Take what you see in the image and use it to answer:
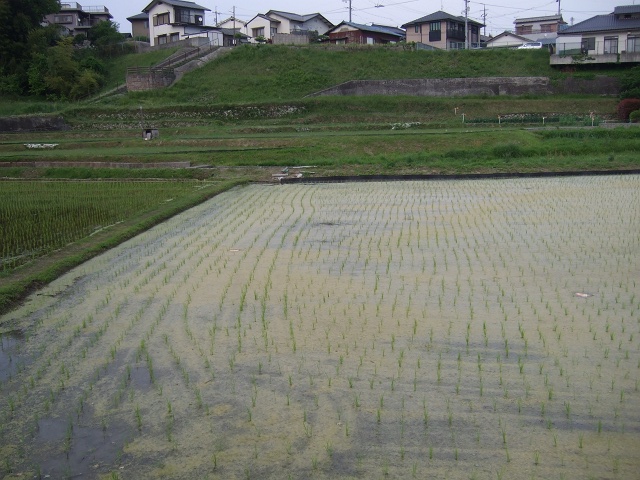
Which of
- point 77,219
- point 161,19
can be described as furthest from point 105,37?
point 77,219

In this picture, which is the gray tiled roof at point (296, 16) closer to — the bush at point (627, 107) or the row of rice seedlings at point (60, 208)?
the bush at point (627, 107)

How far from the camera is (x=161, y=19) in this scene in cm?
4556

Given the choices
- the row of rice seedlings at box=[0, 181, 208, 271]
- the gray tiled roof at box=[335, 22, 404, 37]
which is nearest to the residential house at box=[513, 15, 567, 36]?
the gray tiled roof at box=[335, 22, 404, 37]

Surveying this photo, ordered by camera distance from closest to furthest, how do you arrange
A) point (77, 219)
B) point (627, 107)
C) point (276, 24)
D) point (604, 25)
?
point (77, 219) < point (627, 107) < point (604, 25) < point (276, 24)

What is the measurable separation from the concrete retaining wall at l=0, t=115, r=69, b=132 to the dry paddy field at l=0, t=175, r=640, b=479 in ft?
74.3

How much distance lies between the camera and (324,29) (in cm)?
5316

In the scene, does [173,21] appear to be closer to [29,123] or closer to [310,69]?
[310,69]

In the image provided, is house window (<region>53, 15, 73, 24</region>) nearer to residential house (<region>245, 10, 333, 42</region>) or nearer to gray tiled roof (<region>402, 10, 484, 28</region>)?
residential house (<region>245, 10, 333, 42</region>)

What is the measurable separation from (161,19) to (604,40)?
28.4 m

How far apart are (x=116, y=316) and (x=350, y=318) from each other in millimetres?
2129

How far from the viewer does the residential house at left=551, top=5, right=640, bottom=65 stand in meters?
34.7

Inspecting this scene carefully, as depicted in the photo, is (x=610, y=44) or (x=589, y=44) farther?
(x=589, y=44)

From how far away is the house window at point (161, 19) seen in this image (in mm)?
45219

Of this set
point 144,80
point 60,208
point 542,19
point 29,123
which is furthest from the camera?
point 542,19
